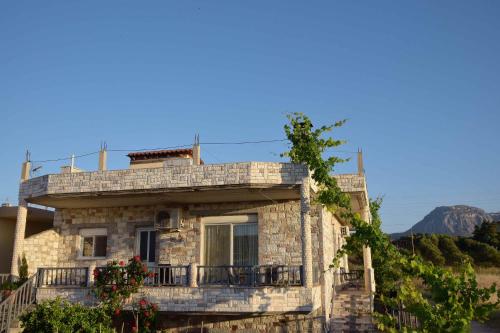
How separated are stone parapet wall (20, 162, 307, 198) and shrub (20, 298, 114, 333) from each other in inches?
141

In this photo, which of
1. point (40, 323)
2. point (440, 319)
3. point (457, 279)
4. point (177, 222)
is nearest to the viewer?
point (440, 319)

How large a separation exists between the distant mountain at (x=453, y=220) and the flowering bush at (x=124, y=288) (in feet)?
513

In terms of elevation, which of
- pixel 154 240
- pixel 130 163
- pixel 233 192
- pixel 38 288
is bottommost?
pixel 38 288

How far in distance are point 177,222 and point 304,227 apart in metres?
4.84

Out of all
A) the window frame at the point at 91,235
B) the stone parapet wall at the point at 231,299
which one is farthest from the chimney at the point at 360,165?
the window frame at the point at 91,235

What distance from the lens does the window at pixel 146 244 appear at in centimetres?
1683

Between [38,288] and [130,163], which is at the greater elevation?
[130,163]

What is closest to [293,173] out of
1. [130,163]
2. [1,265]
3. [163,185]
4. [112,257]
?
[163,185]

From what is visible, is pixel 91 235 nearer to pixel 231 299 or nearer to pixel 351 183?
pixel 231 299

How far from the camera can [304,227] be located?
13.1 meters

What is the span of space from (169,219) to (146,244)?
→ 155cm

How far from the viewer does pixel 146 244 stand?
17.0 meters

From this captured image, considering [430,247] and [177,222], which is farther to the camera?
[430,247]

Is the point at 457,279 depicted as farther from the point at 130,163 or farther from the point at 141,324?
the point at 130,163
